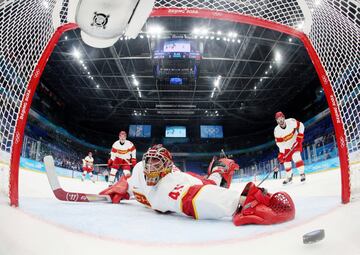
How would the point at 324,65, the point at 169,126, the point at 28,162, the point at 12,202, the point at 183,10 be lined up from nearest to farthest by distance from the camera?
the point at 12,202
the point at 183,10
the point at 324,65
the point at 28,162
the point at 169,126

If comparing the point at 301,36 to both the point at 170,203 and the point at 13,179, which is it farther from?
the point at 13,179

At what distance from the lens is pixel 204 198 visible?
1441 mm

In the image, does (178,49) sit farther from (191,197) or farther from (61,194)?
(191,197)

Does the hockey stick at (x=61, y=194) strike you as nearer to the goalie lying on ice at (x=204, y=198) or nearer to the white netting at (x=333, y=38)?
the goalie lying on ice at (x=204, y=198)

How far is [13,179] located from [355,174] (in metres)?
2.00

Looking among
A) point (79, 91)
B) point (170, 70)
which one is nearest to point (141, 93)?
point (79, 91)

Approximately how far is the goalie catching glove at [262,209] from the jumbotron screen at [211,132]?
14732 millimetres

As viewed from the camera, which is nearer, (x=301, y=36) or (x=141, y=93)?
(x=301, y=36)

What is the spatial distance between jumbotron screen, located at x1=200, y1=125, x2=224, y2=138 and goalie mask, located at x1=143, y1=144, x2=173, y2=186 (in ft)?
47.4

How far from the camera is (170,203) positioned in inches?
62.5

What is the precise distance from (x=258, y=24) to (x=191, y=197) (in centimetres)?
110

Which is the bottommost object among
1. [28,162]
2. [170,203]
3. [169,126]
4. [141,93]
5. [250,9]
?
[170,203]

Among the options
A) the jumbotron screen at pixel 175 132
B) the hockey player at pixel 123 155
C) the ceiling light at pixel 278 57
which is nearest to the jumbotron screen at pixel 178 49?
the ceiling light at pixel 278 57

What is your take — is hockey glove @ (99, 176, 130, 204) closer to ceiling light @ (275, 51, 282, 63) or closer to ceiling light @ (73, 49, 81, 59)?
ceiling light @ (73, 49, 81, 59)
